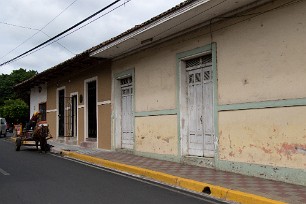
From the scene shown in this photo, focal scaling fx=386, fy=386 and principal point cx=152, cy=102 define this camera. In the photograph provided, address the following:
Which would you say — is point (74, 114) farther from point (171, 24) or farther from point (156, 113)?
point (171, 24)

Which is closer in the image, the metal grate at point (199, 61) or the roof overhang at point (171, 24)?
the roof overhang at point (171, 24)

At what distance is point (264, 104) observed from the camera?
334 inches

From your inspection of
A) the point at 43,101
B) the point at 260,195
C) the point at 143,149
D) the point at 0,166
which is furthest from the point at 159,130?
the point at 43,101

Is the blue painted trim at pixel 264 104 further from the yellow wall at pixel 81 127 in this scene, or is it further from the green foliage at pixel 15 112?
the green foliage at pixel 15 112

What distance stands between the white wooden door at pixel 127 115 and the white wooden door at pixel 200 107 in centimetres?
373

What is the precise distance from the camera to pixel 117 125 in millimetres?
15367

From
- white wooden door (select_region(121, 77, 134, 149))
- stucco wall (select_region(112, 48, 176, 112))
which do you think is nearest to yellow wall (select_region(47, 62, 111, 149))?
white wooden door (select_region(121, 77, 134, 149))

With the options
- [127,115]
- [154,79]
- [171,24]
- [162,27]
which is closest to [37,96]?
[127,115]

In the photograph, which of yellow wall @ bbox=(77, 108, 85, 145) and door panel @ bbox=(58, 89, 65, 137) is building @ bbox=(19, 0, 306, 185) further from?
door panel @ bbox=(58, 89, 65, 137)

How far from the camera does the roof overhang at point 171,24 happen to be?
8945 millimetres

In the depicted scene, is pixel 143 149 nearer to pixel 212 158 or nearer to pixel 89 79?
pixel 212 158

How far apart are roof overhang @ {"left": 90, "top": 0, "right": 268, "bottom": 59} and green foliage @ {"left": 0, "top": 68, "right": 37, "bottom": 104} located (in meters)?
41.9

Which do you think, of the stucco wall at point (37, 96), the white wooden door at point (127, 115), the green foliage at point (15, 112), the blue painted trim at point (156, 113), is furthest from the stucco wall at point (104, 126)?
the green foliage at point (15, 112)

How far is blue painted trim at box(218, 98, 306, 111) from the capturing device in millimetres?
7727
